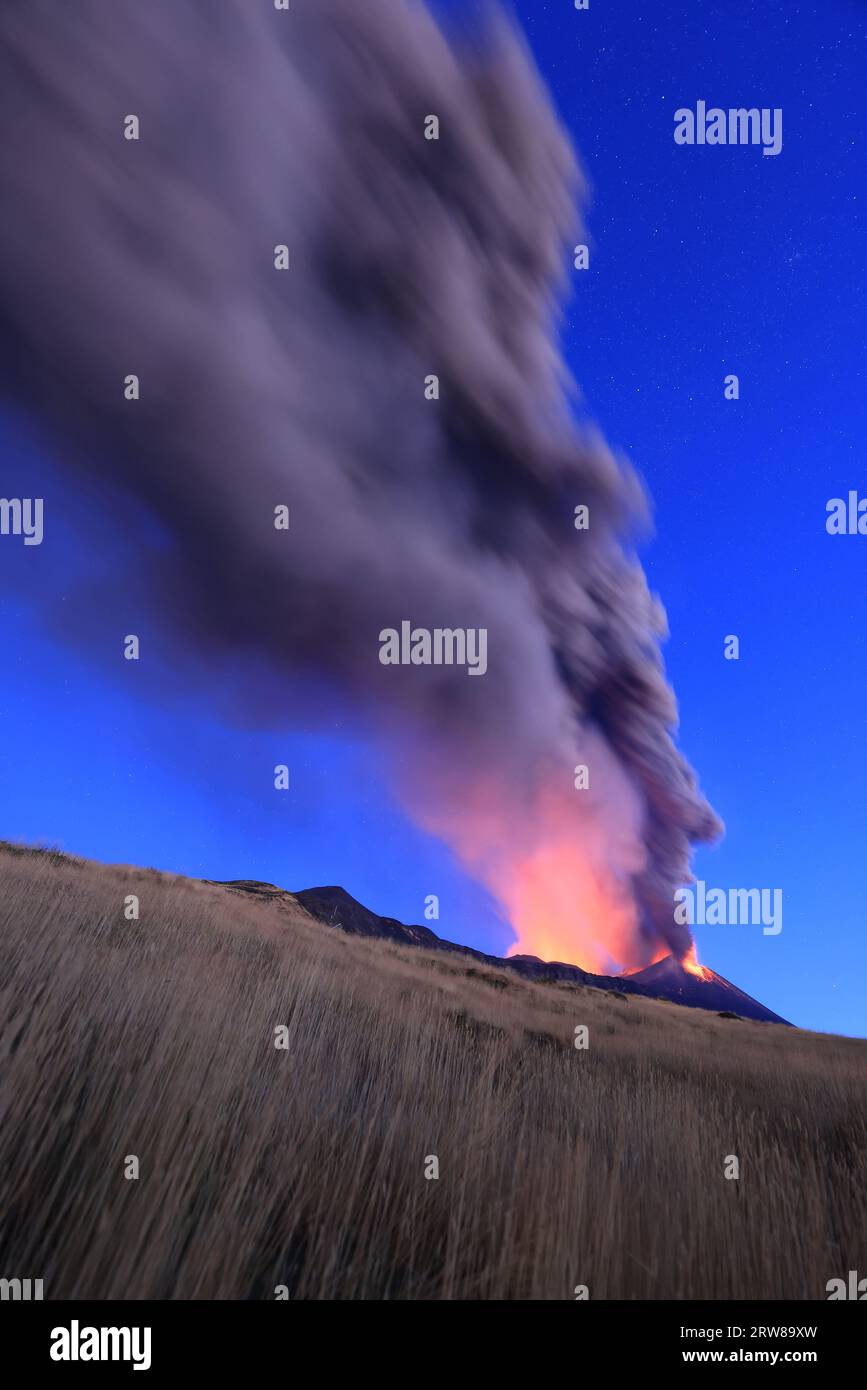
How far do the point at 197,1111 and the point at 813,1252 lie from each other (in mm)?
2939

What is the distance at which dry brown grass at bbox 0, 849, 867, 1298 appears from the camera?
2357 millimetres

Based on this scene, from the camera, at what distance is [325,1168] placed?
119 inches

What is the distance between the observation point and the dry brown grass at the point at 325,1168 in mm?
2357
